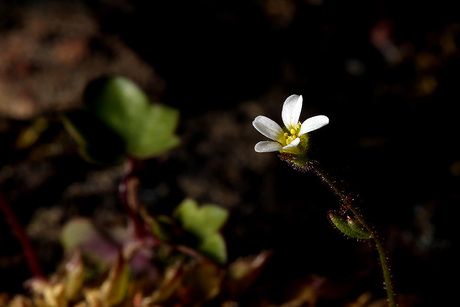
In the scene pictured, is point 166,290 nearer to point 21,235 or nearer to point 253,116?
point 21,235

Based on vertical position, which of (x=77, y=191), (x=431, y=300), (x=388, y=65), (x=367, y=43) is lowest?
(x=431, y=300)

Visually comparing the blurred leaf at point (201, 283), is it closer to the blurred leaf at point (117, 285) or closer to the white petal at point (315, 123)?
the blurred leaf at point (117, 285)

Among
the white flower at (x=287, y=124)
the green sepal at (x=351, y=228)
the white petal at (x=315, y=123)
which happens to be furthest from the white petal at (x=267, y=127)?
the green sepal at (x=351, y=228)

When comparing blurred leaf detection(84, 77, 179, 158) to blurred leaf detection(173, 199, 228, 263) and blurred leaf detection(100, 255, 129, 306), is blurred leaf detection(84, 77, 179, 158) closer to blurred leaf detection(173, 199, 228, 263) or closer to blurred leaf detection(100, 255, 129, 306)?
blurred leaf detection(173, 199, 228, 263)

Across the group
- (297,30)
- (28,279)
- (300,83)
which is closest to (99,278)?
(28,279)

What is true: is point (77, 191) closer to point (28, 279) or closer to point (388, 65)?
point (28, 279)

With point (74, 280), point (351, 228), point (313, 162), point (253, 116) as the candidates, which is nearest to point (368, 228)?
point (351, 228)
